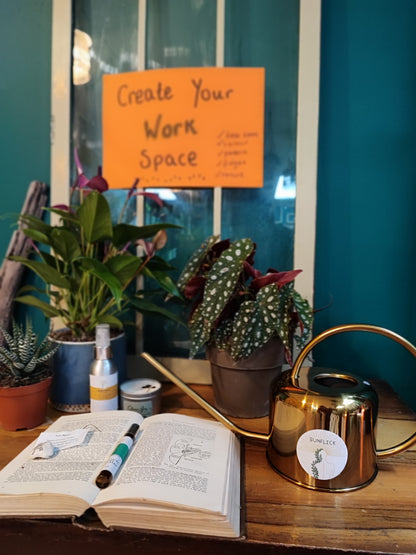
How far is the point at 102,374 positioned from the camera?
0.69 metres

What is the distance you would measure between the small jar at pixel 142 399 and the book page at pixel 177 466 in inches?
2.4

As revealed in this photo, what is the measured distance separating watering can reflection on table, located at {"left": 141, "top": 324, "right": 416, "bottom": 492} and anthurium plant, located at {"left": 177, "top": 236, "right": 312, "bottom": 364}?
0.09 meters

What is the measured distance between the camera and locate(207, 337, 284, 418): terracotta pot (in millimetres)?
691

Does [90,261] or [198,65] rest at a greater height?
[198,65]

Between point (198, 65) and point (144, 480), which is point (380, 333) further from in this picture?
point (198, 65)

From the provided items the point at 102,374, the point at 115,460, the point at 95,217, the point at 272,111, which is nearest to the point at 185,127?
the point at 272,111

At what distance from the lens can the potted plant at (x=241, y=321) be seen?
63 centimetres

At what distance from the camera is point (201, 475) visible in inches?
19.8

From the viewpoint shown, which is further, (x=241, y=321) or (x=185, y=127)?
(x=185, y=127)

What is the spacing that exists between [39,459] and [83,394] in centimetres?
20

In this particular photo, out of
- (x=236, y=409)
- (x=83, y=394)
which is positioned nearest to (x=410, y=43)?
(x=236, y=409)

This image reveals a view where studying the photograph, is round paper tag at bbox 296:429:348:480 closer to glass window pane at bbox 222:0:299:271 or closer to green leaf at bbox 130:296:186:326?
green leaf at bbox 130:296:186:326

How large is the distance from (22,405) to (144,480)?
30 cm

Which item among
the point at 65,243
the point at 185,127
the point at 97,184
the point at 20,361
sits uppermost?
the point at 185,127
